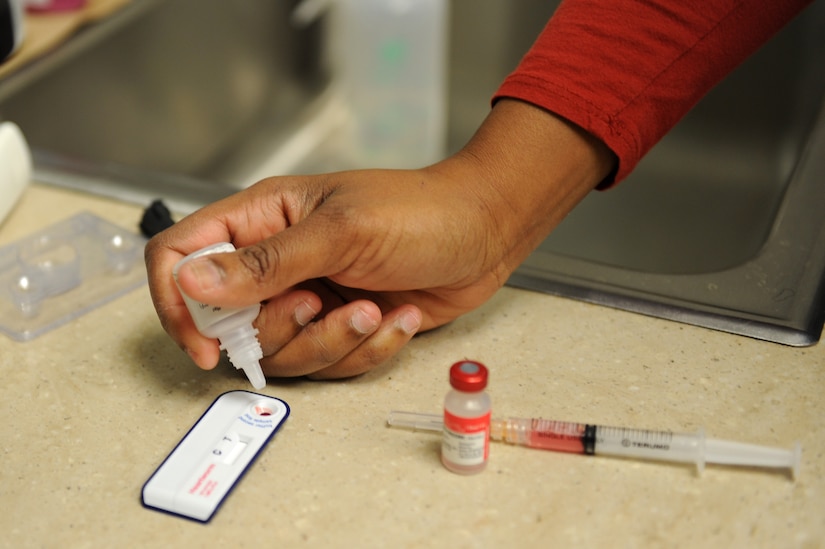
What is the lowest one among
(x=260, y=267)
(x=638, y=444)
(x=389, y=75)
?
(x=389, y=75)

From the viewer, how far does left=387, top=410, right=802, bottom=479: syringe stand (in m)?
0.56

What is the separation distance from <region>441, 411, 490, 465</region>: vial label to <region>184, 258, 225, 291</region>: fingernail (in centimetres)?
18

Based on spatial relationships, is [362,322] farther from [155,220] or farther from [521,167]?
[155,220]

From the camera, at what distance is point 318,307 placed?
2.17 feet

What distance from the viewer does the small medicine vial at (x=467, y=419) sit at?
21.0 inches

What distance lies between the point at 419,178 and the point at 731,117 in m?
0.66

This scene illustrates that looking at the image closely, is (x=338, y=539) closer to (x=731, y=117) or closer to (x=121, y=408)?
(x=121, y=408)

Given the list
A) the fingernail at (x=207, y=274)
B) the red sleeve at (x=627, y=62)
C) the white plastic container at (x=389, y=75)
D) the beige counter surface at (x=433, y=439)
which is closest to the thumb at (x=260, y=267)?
the fingernail at (x=207, y=274)

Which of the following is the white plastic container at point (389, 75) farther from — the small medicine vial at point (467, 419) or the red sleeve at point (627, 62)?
the small medicine vial at point (467, 419)

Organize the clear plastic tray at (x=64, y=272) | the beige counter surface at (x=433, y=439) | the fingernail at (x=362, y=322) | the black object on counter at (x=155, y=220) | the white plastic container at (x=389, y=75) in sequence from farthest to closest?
the white plastic container at (x=389, y=75), the black object on counter at (x=155, y=220), the clear plastic tray at (x=64, y=272), the fingernail at (x=362, y=322), the beige counter surface at (x=433, y=439)

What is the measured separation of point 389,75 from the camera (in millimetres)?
1497

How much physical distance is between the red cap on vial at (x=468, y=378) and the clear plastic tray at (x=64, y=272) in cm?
39

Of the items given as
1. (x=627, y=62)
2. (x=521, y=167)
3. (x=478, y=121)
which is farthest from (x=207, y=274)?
(x=478, y=121)

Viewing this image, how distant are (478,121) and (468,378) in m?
0.84
